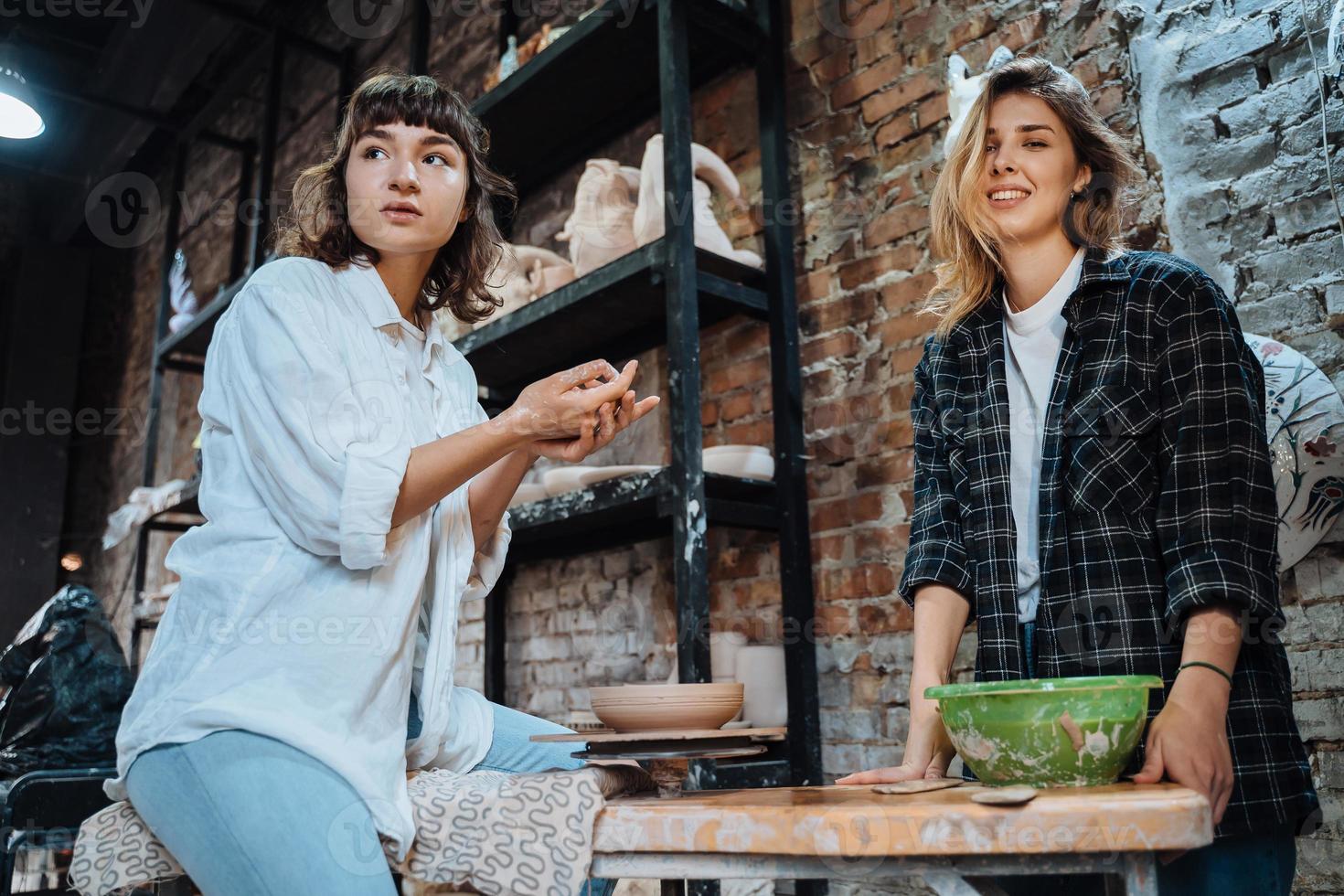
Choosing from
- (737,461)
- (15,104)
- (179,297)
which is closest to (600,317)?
(737,461)

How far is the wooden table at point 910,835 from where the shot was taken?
860 millimetres

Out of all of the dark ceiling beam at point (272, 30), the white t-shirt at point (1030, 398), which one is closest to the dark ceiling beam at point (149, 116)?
the dark ceiling beam at point (272, 30)

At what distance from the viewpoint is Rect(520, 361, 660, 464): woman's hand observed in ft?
4.36

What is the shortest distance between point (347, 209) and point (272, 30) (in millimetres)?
4015

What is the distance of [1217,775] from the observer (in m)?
1.11

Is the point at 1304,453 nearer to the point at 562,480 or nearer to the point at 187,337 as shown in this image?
the point at 562,480

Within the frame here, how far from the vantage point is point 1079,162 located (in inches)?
62.2

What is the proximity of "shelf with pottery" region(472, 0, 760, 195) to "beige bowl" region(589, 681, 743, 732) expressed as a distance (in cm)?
202

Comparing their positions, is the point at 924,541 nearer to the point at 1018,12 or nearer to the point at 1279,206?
the point at 1279,206

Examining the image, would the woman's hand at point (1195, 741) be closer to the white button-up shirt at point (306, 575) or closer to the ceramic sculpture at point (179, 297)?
the white button-up shirt at point (306, 575)

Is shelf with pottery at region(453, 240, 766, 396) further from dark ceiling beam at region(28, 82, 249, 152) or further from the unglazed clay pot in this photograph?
dark ceiling beam at region(28, 82, 249, 152)

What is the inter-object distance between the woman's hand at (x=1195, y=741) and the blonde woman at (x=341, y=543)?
2.19ft

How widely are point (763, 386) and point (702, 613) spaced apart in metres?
0.76

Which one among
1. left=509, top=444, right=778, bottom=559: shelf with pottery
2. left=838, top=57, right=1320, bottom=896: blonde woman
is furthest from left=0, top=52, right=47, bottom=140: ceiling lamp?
left=838, top=57, right=1320, bottom=896: blonde woman
